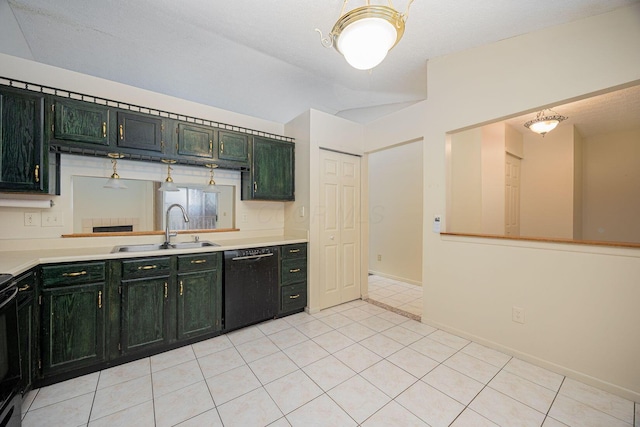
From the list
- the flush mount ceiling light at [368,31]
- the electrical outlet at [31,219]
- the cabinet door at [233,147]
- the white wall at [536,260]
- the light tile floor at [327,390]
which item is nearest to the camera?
the flush mount ceiling light at [368,31]

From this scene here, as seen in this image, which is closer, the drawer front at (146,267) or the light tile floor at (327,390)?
the light tile floor at (327,390)

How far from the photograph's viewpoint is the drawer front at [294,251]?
118 inches

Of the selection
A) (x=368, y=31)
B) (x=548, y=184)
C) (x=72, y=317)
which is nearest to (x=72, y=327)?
(x=72, y=317)

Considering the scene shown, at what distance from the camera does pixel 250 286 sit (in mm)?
2723

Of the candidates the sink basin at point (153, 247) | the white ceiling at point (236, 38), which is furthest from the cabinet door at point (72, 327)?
the white ceiling at point (236, 38)

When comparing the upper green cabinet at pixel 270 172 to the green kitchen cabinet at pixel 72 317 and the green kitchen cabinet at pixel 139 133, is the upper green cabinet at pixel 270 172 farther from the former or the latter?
the green kitchen cabinet at pixel 72 317

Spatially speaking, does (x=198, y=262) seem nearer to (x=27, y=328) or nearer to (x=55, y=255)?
(x=55, y=255)

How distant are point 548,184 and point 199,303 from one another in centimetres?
577

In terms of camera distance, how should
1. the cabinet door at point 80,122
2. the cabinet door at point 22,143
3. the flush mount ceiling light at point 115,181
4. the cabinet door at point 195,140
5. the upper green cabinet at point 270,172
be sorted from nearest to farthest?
the cabinet door at point 22,143
the cabinet door at point 80,122
the flush mount ceiling light at point 115,181
the cabinet door at point 195,140
the upper green cabinet at point 270,172

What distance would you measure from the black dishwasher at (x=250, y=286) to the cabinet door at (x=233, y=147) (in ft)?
3.62

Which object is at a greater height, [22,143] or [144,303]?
[22,143]

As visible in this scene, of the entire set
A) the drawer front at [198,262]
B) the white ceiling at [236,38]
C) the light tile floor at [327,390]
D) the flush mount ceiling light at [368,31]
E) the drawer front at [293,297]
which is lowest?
the light tile floor at [327,390]

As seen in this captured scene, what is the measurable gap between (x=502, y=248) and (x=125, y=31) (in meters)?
3.98

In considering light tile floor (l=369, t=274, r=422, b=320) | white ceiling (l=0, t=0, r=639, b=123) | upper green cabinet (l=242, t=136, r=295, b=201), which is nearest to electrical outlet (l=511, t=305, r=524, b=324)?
light tile floor (l=369, t=274, r=422, b=320)
